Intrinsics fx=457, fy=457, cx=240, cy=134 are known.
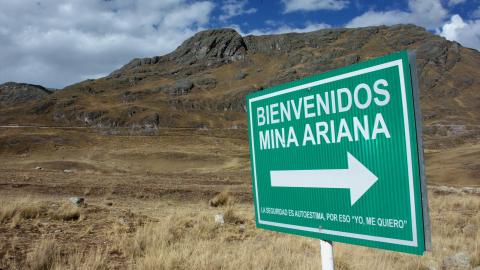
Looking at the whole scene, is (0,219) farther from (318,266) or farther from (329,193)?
(329,193)

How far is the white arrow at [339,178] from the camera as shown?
2.84 metres

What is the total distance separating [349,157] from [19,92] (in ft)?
495

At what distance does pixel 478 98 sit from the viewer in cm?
10275

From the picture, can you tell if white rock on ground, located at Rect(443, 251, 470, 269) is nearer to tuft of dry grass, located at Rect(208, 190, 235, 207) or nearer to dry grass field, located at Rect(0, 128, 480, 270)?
dry grass field, located at Rect(0, 128, 480, 270)

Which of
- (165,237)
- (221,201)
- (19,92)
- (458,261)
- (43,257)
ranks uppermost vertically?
(19,92)

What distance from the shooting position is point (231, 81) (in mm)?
118688

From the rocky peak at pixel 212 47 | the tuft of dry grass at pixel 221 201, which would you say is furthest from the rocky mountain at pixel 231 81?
the tuft of dry grass at pixel 221 201

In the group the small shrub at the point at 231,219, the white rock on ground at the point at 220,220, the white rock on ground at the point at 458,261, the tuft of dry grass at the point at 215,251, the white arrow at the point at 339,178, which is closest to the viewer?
the white arrow at the point at 339,178

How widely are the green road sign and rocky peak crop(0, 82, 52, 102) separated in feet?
470

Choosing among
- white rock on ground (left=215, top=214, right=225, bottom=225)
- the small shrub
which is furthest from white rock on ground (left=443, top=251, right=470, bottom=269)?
the small shrub

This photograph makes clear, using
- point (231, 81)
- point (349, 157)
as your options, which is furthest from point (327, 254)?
point (231, 81)

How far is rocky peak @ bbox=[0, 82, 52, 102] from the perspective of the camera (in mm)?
133750

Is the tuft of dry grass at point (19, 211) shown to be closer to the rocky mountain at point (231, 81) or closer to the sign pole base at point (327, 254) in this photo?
the sign pole base at point (327, 254)

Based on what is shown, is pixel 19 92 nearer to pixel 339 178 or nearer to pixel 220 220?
pixel 220 220
